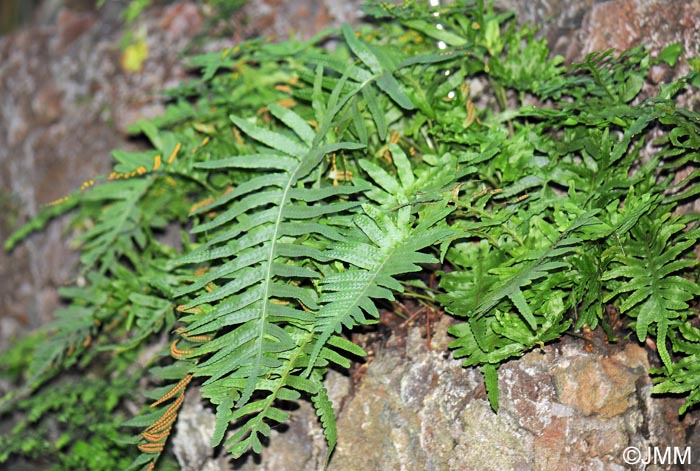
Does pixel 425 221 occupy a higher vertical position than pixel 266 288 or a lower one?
higher

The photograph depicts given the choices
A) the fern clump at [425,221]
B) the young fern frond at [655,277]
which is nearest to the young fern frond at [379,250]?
the fern clump at [425,221]

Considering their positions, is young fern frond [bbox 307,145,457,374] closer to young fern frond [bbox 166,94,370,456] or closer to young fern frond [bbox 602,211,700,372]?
young fern frond [bbox 166,94,370,456]

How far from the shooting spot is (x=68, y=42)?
396 centimetres

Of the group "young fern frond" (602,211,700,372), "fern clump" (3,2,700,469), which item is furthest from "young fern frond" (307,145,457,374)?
"young fern frond" (602,211,700,372)

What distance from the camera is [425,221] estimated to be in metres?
1.78

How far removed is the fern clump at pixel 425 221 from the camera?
1.74 m

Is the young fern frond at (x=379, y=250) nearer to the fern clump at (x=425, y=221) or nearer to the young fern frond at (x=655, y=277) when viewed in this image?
the fern clump at (x=425, y=221)

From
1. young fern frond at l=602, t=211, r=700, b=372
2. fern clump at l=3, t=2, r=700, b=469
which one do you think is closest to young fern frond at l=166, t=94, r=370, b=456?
fern clump at l=3, t=2, r=700, b=469

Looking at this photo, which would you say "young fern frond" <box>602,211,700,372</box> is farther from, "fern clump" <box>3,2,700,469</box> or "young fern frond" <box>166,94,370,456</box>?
"young fern frond" <box>166,94,370,456</box>

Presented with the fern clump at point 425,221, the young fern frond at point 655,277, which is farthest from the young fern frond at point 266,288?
the young fern frond at point 655,277

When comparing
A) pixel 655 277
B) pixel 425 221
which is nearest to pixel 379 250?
pixel 425 221

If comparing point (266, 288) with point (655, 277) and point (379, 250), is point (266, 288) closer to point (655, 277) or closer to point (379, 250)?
point (379, 250)

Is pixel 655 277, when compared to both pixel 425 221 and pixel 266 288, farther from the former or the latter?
pixel 266 288

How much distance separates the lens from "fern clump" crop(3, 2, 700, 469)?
1736 millimetres
